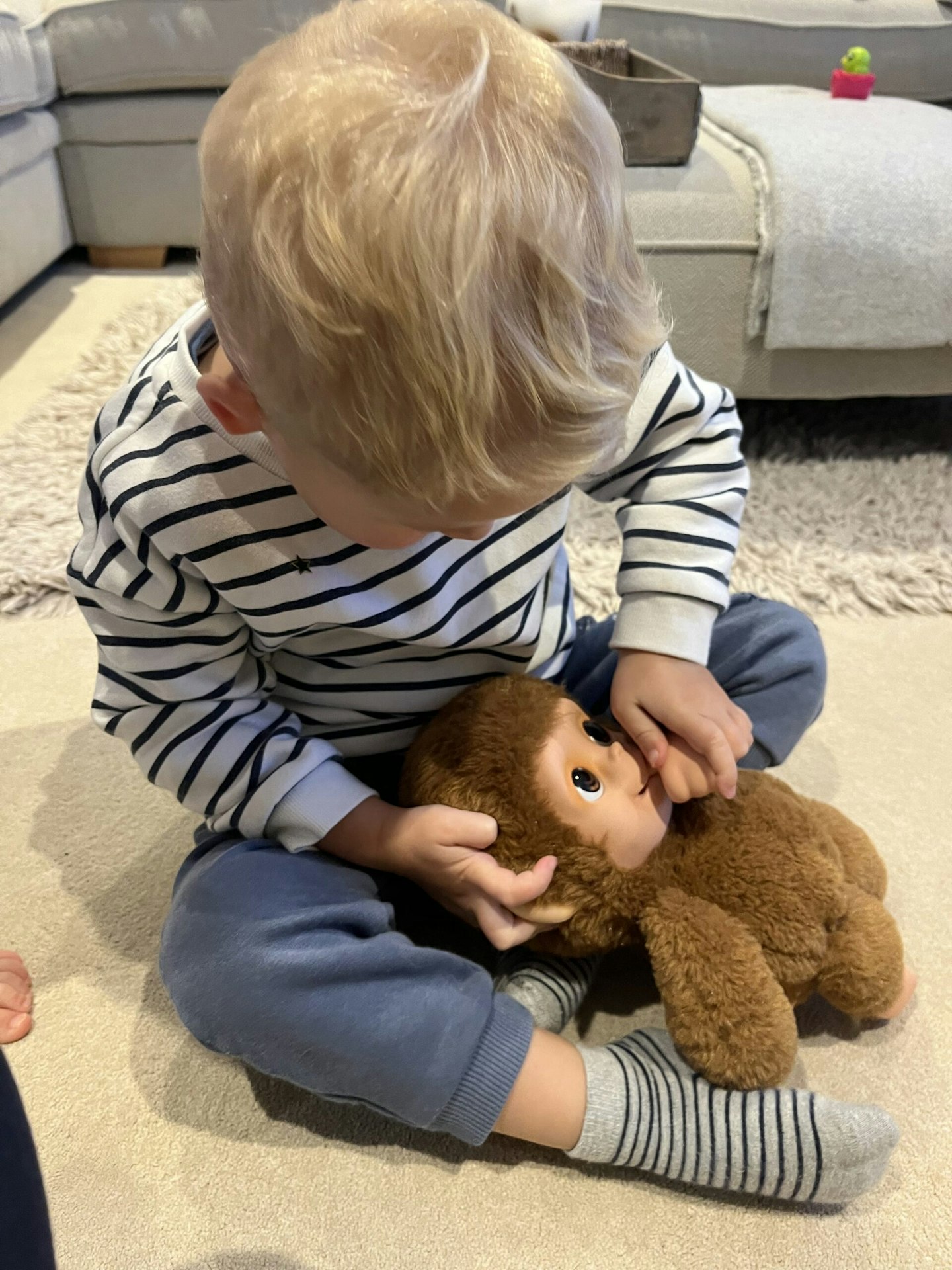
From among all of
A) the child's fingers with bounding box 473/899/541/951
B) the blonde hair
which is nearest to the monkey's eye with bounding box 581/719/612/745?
the child's fingers with bounding box 473/899/541/951

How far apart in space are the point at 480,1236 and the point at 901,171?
966 millimetres

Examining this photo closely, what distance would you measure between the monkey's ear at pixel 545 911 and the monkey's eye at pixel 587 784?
0.19 feet

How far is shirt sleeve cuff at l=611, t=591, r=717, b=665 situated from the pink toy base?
0.99 meters

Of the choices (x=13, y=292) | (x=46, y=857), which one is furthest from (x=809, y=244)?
(x=13, y=292)

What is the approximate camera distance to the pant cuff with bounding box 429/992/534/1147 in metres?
0.49

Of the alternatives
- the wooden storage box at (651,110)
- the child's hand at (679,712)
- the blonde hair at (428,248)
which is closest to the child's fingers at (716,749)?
the child's hand at (679,712)

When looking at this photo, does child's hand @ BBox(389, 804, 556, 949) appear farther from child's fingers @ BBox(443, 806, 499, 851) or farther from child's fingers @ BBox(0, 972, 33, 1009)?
child's fingers @ BBox(0, 972, 33, 1009)

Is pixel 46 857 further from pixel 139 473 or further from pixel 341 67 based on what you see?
pixel 341 67

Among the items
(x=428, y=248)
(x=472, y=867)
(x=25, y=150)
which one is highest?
(x=428, y=248)

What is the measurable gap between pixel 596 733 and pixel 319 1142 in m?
0.26

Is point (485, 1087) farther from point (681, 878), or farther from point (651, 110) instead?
point (651, 110)

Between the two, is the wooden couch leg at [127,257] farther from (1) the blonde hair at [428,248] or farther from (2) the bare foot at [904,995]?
(2) the bare foot at [904,995]

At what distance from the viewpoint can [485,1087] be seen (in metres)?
0.49

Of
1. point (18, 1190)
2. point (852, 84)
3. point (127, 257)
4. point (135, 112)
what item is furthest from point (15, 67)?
point (18, 1190)
